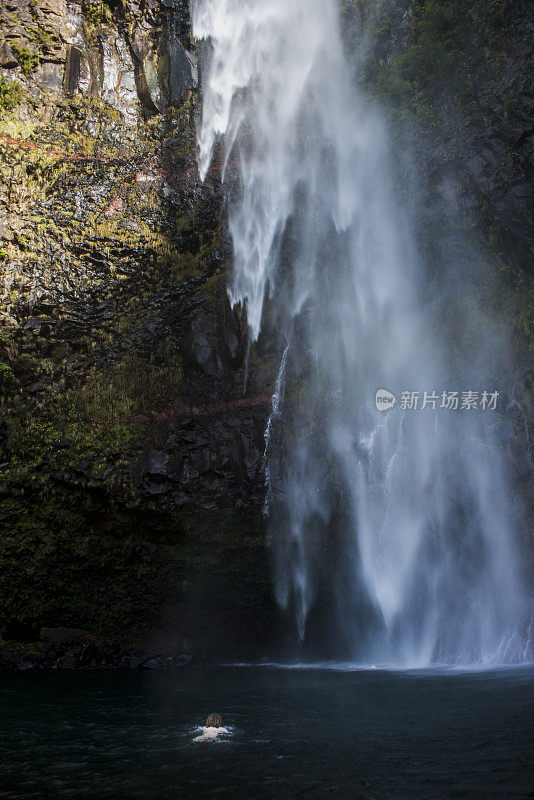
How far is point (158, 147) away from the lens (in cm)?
2177

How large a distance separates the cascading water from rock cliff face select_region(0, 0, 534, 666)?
41.8 inches

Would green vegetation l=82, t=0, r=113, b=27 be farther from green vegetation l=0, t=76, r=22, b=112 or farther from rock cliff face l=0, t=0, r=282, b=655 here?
green vegetation l=0, t=76, r=22, b=112

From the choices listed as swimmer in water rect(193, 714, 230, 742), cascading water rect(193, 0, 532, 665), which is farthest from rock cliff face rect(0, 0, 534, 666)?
swimmer in water rect(193, 714, 230, 742)

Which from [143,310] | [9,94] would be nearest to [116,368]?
[143,310]

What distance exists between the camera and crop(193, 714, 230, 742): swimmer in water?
762cm

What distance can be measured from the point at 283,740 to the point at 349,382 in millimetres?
12485

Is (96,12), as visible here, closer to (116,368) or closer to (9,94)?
(9,94)

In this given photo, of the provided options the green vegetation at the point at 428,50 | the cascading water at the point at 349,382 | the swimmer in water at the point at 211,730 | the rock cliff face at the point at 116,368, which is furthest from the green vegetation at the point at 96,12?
the swimmer in water at the point at 211,730

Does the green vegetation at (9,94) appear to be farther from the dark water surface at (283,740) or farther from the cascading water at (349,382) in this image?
the dark water surface at (283,740)

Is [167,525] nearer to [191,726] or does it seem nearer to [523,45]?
[191,726]

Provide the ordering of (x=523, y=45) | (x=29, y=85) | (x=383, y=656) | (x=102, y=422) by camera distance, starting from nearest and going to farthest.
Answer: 1. (x=383, y=656)
2. (x=102, y=422)
3. (x=523, y=45)
4. (x=29, y=85)

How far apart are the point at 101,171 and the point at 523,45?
1523 cm

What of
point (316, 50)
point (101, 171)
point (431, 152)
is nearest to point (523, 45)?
point (431, 152)

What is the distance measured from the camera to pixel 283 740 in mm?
7500
